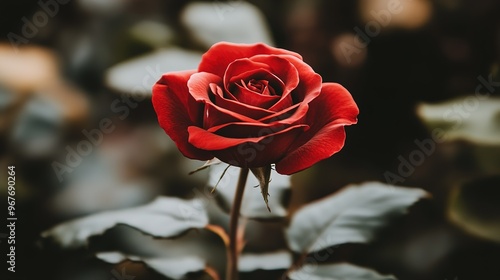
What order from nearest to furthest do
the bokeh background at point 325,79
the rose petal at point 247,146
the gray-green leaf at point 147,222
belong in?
the rose petal at point 247,146 < the gray-green leaf at point 147,222 < the bokeh background at point 325,79

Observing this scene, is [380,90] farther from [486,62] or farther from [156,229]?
[156,229]

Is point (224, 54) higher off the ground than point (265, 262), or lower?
higher

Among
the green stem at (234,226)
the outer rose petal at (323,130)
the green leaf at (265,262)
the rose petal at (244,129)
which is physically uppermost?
the rose petal at (244,129)

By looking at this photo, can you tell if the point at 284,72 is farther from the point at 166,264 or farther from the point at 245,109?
the point at 166,264

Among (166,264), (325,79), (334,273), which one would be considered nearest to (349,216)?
(334,273)

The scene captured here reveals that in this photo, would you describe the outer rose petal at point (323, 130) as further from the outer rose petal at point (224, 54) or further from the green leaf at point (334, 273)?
the green leaf at point (334, 273)

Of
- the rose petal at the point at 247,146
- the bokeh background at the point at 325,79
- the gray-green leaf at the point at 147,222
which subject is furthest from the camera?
the bokeh background at the point at 325,79

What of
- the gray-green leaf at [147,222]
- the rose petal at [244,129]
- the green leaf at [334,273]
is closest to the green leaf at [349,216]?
the green leaf at [334,273]

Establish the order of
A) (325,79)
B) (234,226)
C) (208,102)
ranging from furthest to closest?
(325,79)
(234,226)
(208,102)
